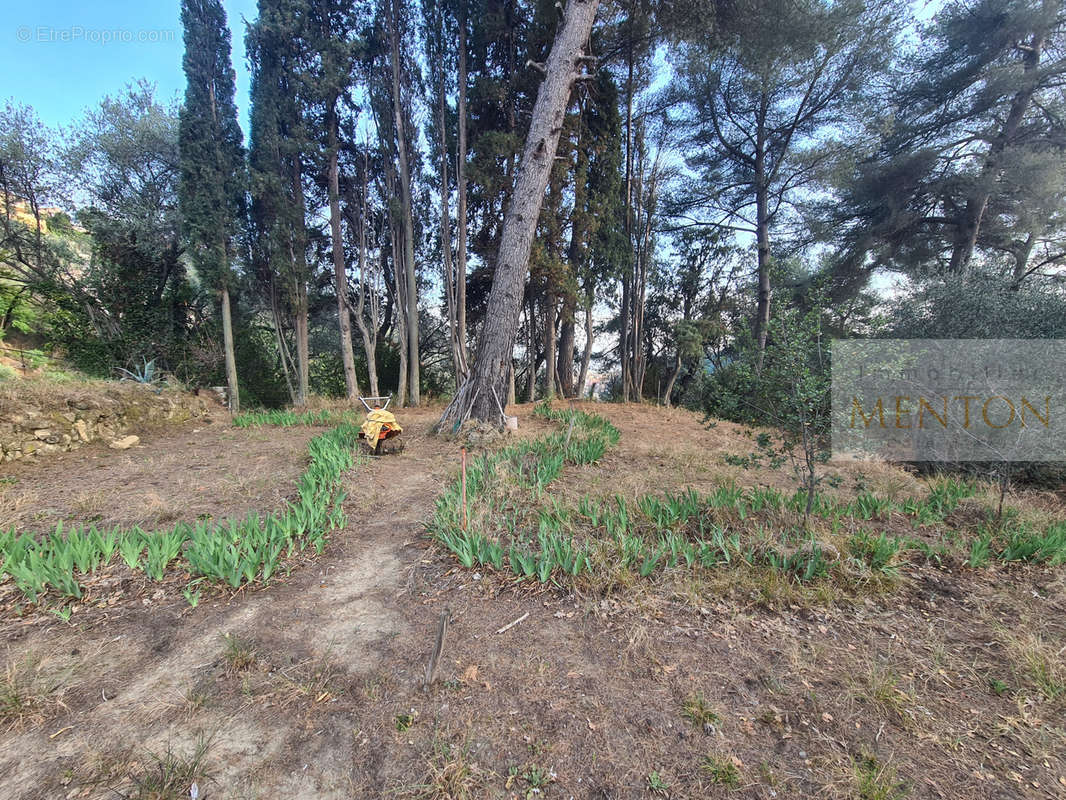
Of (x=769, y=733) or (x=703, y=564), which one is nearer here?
(x=769, y=733)

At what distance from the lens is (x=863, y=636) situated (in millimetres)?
1876

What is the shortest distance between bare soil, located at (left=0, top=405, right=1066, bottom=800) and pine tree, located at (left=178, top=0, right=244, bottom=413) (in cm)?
885

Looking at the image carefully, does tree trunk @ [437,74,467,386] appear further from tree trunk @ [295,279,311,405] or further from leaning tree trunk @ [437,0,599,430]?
tree trunk @ [295,279,311,405]

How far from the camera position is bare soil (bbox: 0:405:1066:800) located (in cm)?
125

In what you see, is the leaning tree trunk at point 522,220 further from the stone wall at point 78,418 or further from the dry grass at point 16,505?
the stone wall at point 78,418

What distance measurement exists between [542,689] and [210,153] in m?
12.0

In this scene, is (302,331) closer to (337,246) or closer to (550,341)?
(337,246)

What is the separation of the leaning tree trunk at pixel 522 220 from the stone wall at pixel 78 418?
483 centimetres

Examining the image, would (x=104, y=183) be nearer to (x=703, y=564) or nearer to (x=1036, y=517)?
(x=703, y=564)

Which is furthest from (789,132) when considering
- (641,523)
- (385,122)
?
(641,523)

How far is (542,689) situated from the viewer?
5.22 ft

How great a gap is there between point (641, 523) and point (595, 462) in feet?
5.75

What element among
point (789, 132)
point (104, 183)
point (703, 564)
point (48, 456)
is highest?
point (789, 132)

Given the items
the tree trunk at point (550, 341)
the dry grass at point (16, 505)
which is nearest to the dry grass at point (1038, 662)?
the dry grass at point (16, 505)
